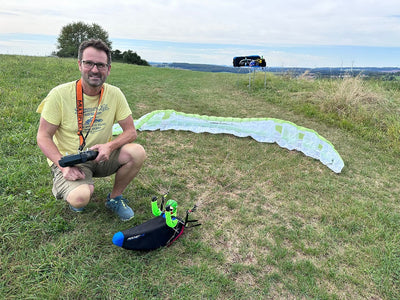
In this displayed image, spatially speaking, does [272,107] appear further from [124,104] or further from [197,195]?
[124,104]

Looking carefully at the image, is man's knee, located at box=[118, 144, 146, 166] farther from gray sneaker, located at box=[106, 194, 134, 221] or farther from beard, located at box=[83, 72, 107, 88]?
beard, located at box=[83, 72, 107, 88]

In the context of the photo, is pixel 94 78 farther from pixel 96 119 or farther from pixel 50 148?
pixel 50 148

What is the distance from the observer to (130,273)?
218 centimetres

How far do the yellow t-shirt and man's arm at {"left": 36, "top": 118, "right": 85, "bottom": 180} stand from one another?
0.07 m

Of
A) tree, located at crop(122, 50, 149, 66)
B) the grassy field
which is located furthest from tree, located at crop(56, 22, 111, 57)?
the grassy field

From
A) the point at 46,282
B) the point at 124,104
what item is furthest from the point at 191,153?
the point at 46,282

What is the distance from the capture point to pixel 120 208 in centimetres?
277

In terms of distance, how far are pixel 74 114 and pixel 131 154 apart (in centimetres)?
64

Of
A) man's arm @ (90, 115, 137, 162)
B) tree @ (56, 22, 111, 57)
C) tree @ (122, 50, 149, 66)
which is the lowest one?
man's arm @ (90, 115, 137, 162)

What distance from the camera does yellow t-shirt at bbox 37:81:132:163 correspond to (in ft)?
7.82

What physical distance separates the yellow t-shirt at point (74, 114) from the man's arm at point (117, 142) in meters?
0.08

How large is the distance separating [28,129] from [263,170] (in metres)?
3.95

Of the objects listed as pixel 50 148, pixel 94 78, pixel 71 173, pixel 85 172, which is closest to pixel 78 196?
pixel 71 173

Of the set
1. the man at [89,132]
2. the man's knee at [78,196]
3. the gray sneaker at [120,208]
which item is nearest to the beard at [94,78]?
the man at [89,132]
